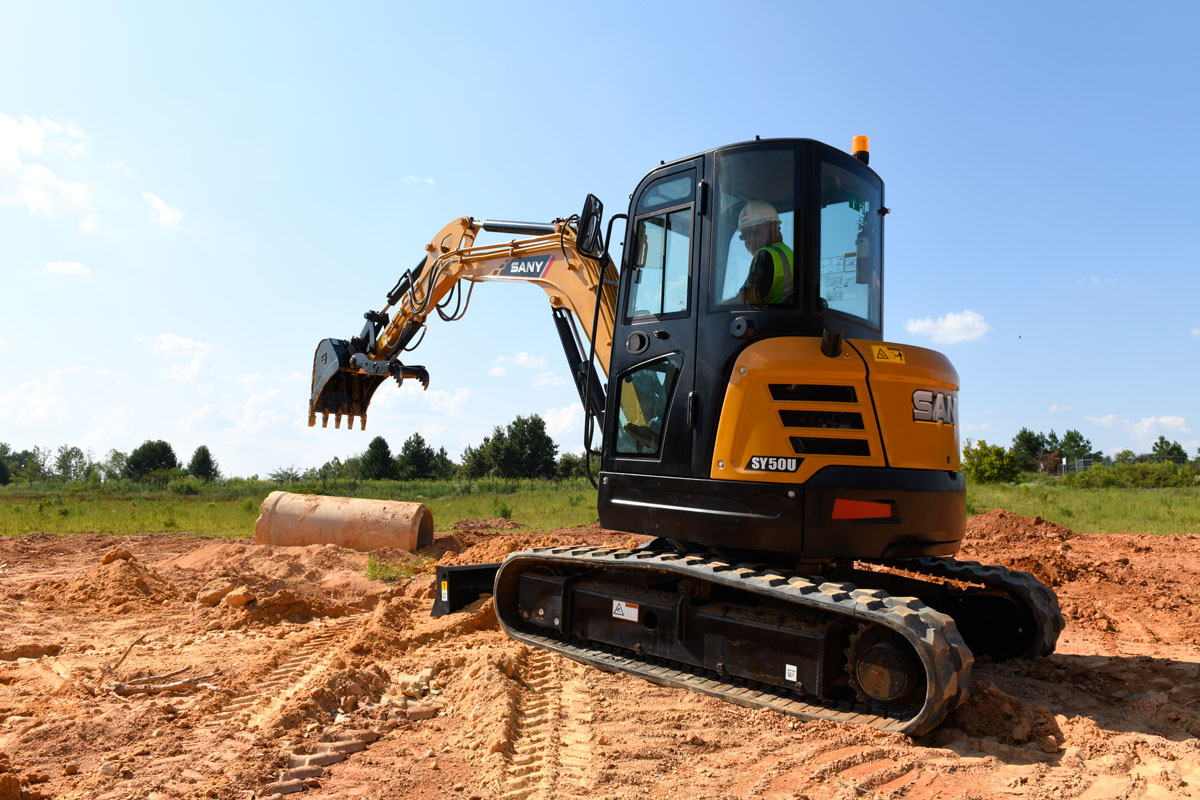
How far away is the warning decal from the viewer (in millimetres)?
5301

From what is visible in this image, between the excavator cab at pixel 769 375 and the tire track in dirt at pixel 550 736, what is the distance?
1.14 m

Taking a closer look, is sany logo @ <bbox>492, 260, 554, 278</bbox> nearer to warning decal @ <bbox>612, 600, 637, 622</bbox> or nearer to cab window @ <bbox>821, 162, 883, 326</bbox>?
cab window @ <bbox>821, 162, 883, 326</bbox>

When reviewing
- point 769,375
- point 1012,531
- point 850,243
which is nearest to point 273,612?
point 769,375

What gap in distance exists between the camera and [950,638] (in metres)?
3.99

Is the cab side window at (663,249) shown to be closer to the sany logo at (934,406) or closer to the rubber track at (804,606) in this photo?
the sany logo at (934,406)

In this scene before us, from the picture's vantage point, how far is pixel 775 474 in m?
4.65

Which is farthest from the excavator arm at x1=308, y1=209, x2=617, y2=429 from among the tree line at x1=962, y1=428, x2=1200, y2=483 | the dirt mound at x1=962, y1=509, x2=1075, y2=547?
the tree line at x1=962, y1=428, x2=1200, y2=483

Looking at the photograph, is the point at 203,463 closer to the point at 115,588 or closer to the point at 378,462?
the point at 378,462

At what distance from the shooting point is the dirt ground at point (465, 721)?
139 inches

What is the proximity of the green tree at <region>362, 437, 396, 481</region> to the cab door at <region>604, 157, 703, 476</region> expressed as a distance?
5072 cm

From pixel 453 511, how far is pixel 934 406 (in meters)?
16.4

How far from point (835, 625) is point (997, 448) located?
44486 mm

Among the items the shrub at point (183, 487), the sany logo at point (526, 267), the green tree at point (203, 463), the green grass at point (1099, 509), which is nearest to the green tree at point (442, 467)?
the green tree at point (203, 463)

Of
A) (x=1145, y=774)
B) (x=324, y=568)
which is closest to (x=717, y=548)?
(x=1145, y=774)
